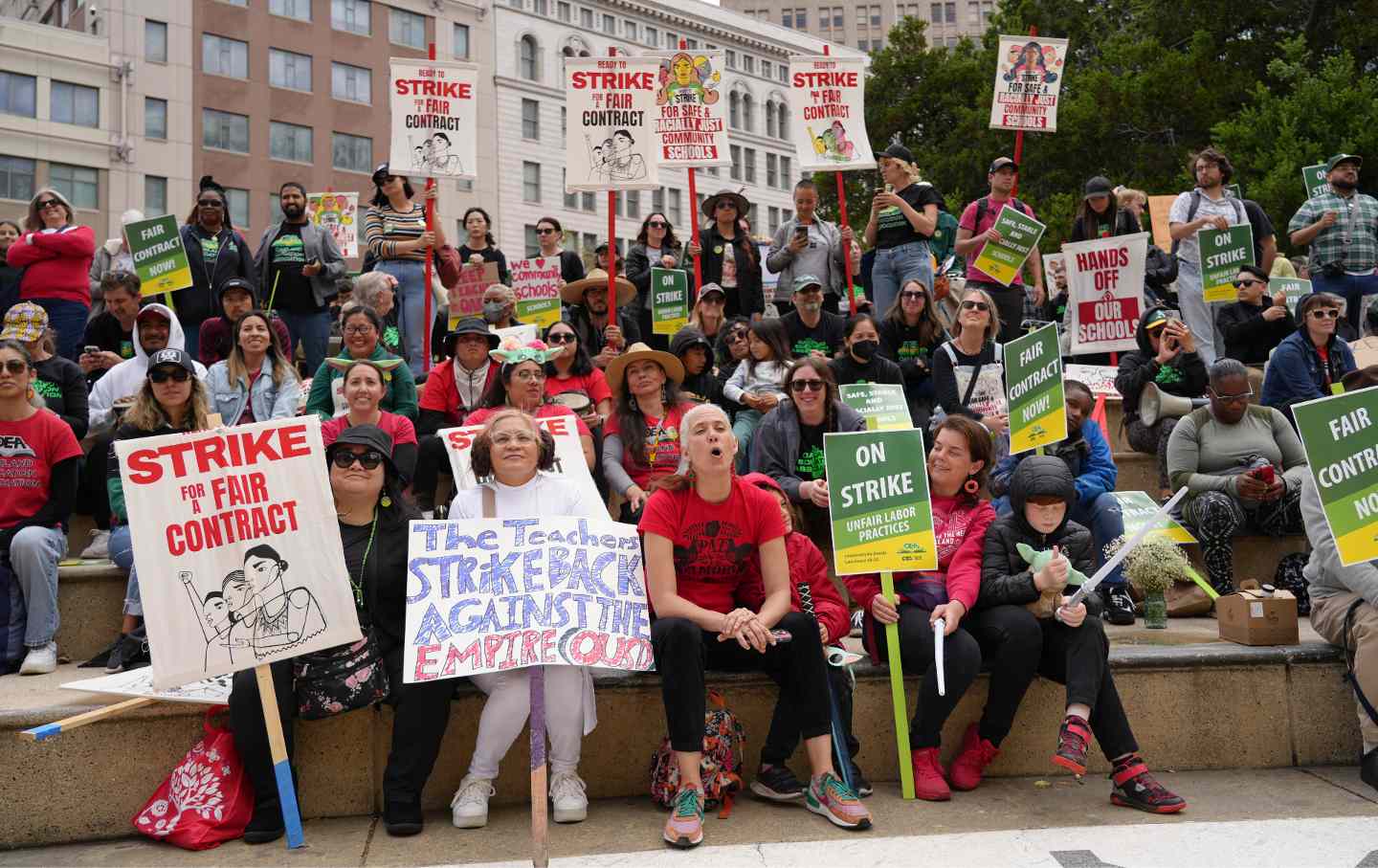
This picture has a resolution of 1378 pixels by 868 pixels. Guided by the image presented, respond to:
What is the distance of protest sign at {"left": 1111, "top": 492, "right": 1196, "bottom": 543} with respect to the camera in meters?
6.34

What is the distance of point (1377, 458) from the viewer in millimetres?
4566

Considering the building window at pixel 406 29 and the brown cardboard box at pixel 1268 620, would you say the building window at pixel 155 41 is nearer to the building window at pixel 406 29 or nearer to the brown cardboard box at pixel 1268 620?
the building window at pixel 406 29

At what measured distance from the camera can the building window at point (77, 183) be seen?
40.0 m

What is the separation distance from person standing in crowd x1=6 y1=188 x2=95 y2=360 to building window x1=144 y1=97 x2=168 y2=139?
3683 centimetres

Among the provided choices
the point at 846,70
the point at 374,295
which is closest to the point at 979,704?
the point at 374,295

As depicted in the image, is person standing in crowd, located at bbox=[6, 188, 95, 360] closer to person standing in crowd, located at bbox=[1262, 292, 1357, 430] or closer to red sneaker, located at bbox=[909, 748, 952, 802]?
red sneaker, located at bbox=[909, 748, 952, 802]

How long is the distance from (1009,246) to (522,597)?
6.35 m

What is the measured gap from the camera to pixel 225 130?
145 ft

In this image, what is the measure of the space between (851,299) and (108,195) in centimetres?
3861

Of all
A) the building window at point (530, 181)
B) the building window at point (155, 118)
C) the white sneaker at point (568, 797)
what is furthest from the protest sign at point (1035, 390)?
the building window at point (530, 181)

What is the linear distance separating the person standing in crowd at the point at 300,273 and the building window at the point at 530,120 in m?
47.4

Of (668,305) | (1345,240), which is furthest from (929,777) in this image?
(1345,240)

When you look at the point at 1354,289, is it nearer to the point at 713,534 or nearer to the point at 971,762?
the point at 971,762

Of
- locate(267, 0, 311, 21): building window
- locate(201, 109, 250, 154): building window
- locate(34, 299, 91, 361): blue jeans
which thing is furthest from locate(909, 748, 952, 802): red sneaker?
locate(267, 0, 311, 21): building window
